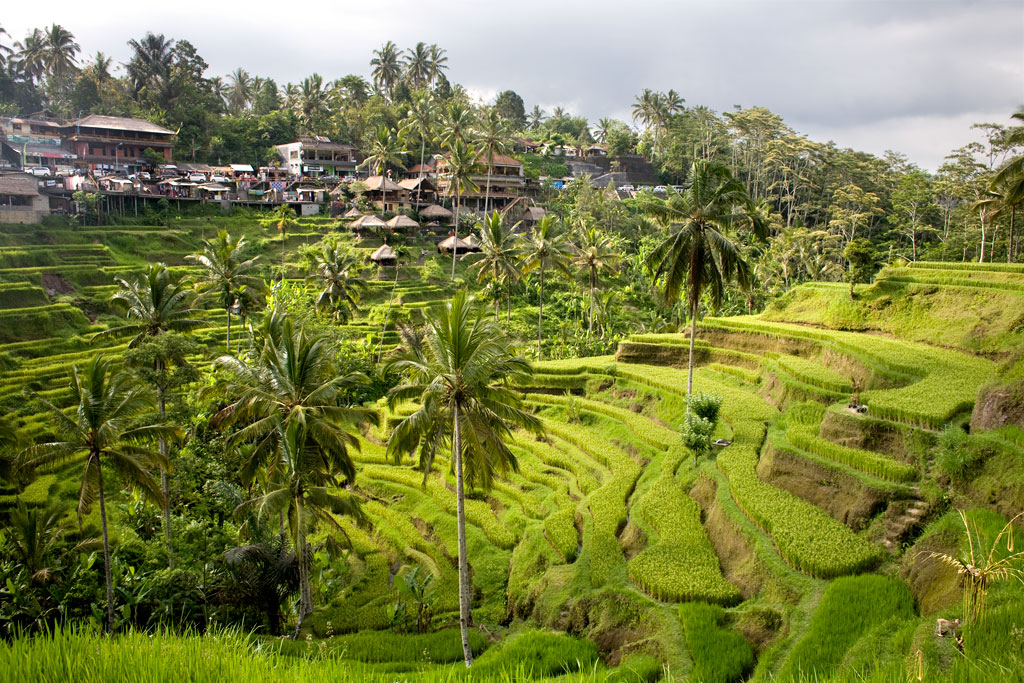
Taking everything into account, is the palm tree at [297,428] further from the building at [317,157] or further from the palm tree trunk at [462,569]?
the building at [317,157]

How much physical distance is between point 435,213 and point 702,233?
40.2m

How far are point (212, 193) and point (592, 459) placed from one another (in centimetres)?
5129

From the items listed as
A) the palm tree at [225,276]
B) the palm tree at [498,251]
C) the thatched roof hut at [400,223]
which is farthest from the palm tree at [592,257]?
the thatched roof hut at [400,223]

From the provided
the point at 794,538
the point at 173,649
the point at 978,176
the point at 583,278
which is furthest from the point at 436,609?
the point at 978,176

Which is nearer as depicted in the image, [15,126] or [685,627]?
[685,627]

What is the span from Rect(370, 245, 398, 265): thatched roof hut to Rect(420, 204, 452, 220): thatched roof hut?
31.8 feet

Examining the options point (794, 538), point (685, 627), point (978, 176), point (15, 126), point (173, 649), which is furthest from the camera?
point (15, 126)

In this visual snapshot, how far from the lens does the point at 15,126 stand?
218ft

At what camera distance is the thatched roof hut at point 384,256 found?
5028cm

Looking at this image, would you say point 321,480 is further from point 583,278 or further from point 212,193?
point 212,193

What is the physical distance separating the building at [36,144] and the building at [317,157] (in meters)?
21.0

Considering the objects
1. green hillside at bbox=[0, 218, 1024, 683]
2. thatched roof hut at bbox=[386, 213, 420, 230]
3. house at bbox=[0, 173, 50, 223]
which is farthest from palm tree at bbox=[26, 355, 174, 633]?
thatched roof hut at bbox=[386, 213, 420, 230]

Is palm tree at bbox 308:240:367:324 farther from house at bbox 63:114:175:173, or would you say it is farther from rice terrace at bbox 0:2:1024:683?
house at bbox 63:114:175:173

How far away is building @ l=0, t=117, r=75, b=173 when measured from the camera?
63.9 m
